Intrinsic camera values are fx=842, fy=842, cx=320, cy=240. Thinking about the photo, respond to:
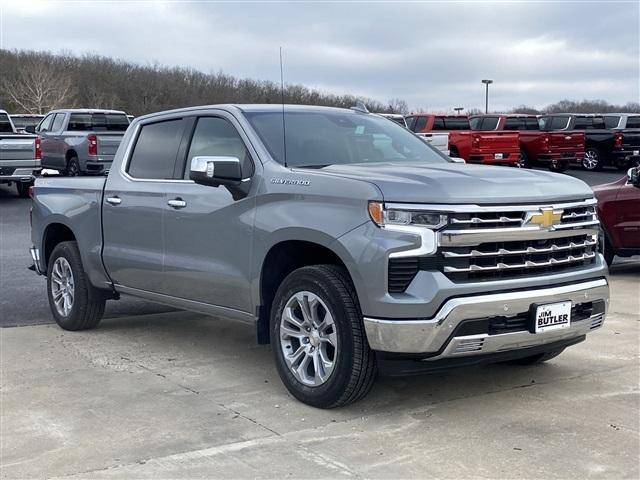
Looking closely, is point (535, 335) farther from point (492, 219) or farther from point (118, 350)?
point (118, 350)

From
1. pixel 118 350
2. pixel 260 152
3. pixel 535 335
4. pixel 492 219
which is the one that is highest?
pixel 260 152

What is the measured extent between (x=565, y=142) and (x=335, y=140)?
22.7 meters

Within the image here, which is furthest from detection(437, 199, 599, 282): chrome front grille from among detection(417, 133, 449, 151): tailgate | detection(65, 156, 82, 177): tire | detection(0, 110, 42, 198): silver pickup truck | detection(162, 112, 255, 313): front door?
detection(417, 133, 449, 151): tailgate

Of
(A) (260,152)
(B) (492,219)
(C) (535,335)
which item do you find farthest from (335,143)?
(C) (535,335)

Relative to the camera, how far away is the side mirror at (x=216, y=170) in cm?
542

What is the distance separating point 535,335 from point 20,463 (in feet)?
9.48

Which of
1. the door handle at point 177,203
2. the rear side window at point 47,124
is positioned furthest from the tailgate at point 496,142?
the door handle at point 177,203

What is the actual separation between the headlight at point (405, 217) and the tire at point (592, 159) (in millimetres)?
25645

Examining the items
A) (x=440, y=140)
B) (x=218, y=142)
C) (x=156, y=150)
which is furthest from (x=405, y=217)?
(x=440, y=140)

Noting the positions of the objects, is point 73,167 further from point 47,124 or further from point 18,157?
point 18,157

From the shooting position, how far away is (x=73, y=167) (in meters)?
21.0

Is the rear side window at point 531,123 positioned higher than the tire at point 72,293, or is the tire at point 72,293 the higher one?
the rear side window at point 531,123

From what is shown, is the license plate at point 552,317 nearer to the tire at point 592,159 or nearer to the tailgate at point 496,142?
the tailgate at point 496,142

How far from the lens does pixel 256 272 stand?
5.45 m
